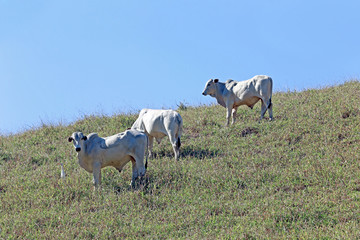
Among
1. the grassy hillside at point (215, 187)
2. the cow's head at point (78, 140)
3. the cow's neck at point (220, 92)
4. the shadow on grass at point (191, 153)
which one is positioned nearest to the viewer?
the grassy hillside at point (215, 187)

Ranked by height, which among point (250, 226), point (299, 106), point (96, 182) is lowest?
point (250, 226)

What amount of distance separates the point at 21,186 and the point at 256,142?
6.91 metres

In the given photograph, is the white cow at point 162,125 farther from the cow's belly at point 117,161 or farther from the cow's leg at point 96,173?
the cow's leg at point 96,173

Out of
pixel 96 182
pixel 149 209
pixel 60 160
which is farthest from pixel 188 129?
pixel 149 209

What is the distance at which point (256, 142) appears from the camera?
16.4 metres

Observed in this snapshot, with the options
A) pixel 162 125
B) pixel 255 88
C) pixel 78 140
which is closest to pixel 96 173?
pixel 78 140

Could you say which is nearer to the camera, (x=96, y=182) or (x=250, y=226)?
(x=250, y=226)

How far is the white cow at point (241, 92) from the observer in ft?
60.1

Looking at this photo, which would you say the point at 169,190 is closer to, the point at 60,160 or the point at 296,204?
the point at 296,204

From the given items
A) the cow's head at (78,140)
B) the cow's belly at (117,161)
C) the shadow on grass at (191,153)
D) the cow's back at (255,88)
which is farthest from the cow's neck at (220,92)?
the cow's head at (78,140)

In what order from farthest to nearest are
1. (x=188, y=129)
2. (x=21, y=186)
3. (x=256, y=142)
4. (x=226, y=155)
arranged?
(x=188, y=129) < (x=256, y=142) < (x=226, y=155) < (x=21, y=186)

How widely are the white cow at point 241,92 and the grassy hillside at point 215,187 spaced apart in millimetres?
637

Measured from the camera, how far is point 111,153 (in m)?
13.6

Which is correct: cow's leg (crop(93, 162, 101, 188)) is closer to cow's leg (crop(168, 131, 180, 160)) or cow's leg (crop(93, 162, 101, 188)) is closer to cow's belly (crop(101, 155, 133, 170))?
cow's belly (crop(101, 155, 133, 170))
